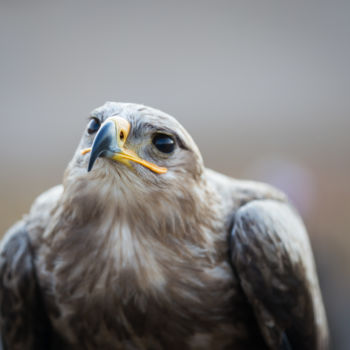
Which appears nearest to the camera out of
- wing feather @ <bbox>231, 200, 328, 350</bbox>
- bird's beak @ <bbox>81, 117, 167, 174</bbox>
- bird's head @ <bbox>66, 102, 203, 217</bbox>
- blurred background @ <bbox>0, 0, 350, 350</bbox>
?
bird's beak @ <bbox>81, 117, 167, 174</bbox>

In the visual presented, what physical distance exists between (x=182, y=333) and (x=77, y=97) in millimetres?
1542

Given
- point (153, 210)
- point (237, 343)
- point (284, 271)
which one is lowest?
point (237, 343)

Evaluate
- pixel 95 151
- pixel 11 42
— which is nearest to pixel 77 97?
pixel 11 42

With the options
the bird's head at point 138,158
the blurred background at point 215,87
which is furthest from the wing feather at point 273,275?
the blurred background at point 215,87

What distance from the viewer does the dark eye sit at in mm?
1114

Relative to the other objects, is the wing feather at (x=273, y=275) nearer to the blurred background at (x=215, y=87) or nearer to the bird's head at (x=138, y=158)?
the bird's head at (x=138, y=158)

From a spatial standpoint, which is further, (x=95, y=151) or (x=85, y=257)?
(x=85, y=257)

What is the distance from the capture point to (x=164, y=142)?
1119 mm

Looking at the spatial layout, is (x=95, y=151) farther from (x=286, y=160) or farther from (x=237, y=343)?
(x=286, y=160)

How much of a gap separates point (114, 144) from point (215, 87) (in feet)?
7.45

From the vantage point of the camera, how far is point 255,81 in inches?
128

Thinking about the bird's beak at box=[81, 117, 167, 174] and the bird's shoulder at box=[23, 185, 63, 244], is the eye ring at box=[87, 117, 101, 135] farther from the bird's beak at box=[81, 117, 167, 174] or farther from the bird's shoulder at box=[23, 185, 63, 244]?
the bird's shoulder at box=[23, 185, 63, 244]

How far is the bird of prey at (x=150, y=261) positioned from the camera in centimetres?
113

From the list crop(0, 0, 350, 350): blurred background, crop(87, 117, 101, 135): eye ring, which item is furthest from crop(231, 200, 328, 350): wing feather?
crop(0, 0, 350, 350): blurred background
